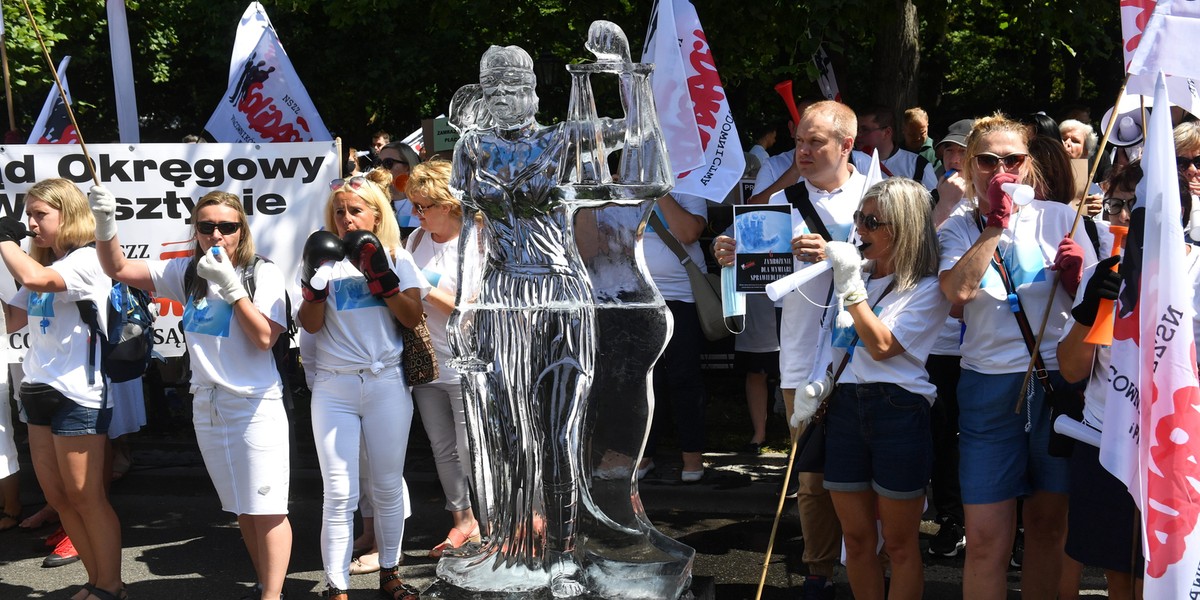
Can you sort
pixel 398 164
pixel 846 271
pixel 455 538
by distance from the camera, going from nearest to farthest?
pixel 846 271, pixel 455 538, pixel 398 164

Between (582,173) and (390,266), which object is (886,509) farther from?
(390,266)

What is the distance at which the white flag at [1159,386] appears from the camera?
10.3 feet

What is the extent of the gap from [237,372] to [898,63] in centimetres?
643

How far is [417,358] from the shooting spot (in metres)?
4.92

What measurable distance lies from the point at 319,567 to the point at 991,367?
322cm

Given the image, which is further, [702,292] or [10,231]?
[702,292]

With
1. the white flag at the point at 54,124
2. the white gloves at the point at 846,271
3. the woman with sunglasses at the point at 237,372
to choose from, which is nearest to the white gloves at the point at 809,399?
the white gloves at the point at 846,271

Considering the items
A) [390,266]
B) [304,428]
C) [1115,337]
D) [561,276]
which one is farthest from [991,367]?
[304,428]

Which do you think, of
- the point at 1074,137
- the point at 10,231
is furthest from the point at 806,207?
the point at 10,231

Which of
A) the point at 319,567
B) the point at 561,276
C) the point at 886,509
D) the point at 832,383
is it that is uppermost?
the point at 561,276

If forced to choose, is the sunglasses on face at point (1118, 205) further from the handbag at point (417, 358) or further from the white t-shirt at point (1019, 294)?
the handbag at point (417, 358)

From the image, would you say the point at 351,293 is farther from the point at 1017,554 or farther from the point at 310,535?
the point at 1017,554

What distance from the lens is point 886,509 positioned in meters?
4.12

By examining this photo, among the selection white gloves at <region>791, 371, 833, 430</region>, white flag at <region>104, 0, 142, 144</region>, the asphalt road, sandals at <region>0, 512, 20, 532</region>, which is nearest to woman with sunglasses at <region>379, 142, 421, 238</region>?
white flag at <region>104, 0, 142, 144</region>
